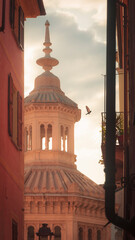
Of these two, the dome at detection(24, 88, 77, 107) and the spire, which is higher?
the spire

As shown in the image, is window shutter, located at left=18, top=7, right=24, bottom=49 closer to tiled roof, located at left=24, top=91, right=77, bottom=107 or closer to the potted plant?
the potted plant

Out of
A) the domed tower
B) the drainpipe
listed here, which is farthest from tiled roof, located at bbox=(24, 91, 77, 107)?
the drainpipe

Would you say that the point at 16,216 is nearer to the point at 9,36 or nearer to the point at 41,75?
the point at 9,36

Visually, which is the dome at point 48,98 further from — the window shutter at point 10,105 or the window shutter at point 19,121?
the window shutter at point 10,105

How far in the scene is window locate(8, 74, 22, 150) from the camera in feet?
61.9

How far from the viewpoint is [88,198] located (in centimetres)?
6359

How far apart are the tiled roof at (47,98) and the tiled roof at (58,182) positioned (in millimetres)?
5435

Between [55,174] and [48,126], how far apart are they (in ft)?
13.6

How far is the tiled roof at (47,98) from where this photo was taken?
69.3m

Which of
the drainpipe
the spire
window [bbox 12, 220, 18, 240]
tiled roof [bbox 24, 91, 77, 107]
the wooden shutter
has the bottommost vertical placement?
window [bbox 12, 220, 18, 240]

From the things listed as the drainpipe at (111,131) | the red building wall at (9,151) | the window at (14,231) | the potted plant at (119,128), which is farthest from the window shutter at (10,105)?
the drainpipe at (111,131)

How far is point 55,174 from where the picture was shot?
66.4 meters

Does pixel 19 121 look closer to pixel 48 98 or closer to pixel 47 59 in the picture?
pixel 47 59

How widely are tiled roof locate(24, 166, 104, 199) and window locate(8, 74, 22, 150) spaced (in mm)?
39687
